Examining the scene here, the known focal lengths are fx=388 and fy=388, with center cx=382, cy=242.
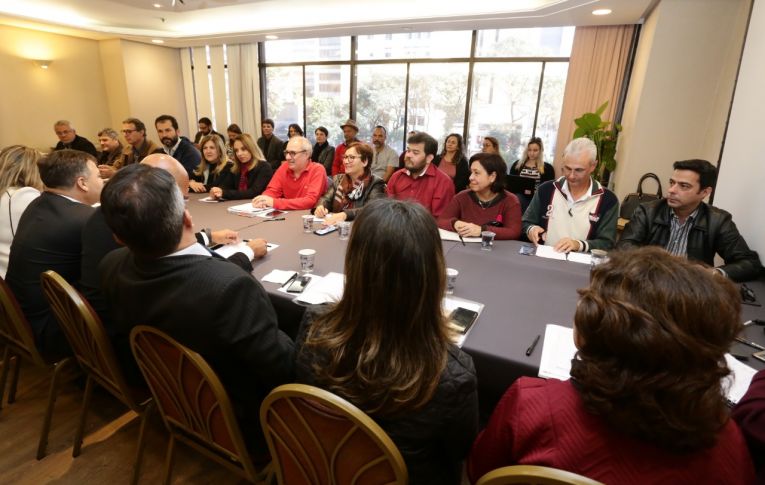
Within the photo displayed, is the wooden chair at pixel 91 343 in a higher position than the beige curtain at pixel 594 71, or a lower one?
lower

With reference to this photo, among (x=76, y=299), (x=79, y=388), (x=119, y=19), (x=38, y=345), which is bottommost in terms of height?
(x=79, y=388)

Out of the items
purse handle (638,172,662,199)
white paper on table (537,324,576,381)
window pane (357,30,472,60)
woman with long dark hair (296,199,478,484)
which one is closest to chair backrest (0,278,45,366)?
woman with long dark hair (296,199,478,484)

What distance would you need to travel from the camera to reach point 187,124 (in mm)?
8602

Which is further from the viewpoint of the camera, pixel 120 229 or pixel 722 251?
pixel 722 251

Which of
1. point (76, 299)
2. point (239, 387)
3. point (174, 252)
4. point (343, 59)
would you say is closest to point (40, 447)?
point (76, 299)

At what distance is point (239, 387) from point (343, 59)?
6792mm

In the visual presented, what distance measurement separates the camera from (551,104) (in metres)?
5.70

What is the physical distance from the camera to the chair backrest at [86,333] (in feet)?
4.27

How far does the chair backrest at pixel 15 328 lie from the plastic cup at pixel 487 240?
7.28ft

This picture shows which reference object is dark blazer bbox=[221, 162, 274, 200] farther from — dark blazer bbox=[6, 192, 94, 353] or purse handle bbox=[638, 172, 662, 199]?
purse handle bbox=[638, 172, 662, 199]

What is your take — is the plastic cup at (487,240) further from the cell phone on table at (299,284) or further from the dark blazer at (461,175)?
the dark blazer at (461,175)

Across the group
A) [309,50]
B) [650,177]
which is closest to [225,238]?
[650,177]

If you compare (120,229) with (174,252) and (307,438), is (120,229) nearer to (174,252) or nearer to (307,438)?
(174,252)

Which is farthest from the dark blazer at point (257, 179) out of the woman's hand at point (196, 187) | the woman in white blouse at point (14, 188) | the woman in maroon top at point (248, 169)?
the woman in white blouse at point (14, 188)
